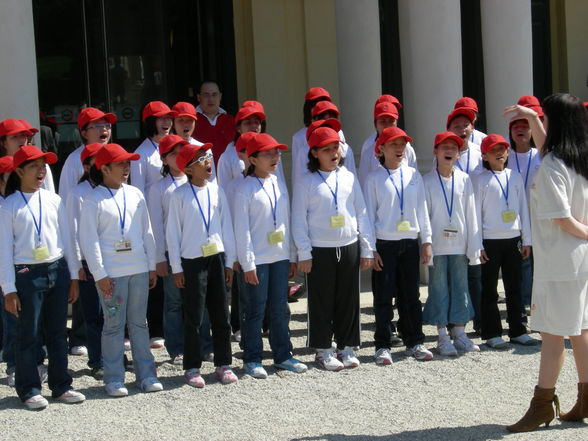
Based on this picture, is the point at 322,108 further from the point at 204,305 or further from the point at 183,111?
the point at 204,305

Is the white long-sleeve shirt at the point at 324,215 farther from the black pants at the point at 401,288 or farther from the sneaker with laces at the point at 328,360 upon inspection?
the sneaker with laces at the point at 328,360

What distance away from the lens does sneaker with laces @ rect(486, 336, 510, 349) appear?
27.9 ft

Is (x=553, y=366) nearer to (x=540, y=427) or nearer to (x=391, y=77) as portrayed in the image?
(x=540, y=427)

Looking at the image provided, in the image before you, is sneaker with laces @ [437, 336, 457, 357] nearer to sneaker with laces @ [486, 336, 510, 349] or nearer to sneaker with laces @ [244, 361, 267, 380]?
sneaker with laces @ [486, 336, 510, 349]

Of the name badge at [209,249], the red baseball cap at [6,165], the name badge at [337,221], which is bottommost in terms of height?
the name badge at [209,249]

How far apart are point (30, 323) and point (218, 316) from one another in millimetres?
1365

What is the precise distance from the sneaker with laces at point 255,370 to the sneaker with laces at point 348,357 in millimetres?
649

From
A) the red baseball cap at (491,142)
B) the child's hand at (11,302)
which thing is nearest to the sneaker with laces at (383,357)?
the red baseball cap at (491,142)

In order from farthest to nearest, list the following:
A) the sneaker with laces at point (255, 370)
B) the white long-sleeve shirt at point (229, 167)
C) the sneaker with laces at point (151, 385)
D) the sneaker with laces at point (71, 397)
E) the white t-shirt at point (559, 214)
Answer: the white long-sleeve shirt at point (229, 167)
the sneaker with laces at point (255, 370)
the sneaker with laces at point (151, 385)
the sneaker with laces at point (71, 397)
the white t-shirt at point (559, 214)

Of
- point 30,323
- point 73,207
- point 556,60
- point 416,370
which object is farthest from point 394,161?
point 556,60

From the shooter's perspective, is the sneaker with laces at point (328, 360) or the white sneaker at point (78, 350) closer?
the sneaker with laces at point (328, 360)

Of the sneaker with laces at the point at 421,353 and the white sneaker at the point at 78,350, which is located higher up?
the white sneaker at the point at 78,350

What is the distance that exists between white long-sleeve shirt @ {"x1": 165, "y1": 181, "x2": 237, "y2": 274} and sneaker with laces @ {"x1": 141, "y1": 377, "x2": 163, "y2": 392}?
0.78m

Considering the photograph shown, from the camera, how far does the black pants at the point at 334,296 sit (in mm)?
7988
